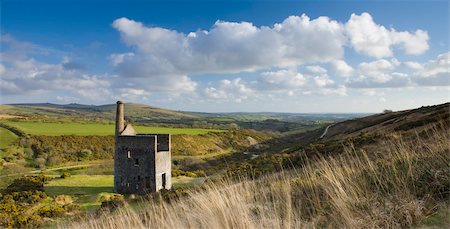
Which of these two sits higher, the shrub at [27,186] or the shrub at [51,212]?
the shrub at [51,212]

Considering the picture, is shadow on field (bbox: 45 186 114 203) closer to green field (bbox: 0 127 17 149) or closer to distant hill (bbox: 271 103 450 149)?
distant hill (bbox: 271 103 450 149)

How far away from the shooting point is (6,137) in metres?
61.6

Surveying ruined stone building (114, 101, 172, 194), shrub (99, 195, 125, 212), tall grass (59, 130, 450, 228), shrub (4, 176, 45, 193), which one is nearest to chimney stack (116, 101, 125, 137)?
ruined stone building (114, 101, 172, 194)

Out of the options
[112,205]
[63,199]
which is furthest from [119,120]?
[112,205]

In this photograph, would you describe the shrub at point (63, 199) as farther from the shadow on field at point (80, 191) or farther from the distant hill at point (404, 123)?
the distant hill at point (404, 123)

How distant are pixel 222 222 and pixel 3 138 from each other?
6839 cm

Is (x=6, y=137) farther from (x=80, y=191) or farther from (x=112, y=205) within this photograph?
(x=112, y=205)

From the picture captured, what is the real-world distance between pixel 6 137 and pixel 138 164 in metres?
44.3

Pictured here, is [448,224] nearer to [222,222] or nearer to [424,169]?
[424,169]

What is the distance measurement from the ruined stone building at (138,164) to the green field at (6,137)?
36305 millimetres

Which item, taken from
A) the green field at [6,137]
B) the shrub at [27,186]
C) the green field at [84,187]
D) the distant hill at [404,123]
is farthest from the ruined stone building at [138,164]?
the green field at [6,137]

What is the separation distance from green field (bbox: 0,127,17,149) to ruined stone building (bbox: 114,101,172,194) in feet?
119

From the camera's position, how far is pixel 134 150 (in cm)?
3041

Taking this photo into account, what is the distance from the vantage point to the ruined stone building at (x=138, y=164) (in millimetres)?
29734
